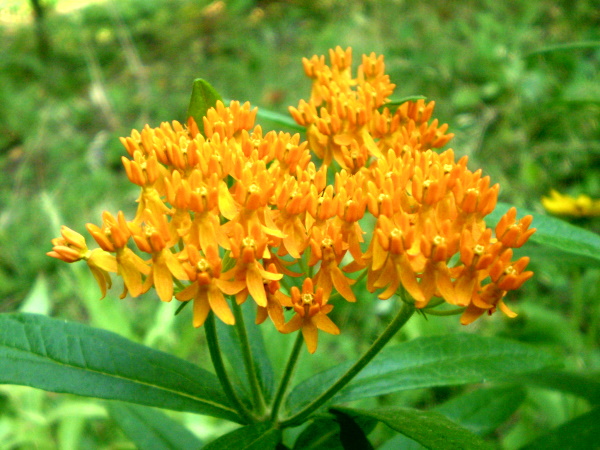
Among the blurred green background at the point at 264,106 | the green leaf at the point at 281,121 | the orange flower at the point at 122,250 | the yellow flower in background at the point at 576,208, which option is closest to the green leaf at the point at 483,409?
the blurred green background at the point at 264,106

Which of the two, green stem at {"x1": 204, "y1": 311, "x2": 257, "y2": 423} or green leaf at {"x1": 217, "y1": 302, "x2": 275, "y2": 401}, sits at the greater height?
green stem at {"x1": 204, "y1": 311, "x2": 257, "y2": 423}

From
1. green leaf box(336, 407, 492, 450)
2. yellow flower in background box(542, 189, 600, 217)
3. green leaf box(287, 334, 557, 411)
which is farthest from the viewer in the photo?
yellow flower in background box(542, 189, 600, 217)

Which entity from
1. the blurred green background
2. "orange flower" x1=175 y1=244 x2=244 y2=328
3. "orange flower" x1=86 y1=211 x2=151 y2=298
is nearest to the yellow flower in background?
the blurred green background

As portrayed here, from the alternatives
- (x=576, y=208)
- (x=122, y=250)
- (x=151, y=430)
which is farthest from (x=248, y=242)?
(x=576, y=208)

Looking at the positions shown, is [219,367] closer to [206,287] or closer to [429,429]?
[206,287]

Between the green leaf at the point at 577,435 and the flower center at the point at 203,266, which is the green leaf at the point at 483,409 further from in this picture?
the flower center at the point at 203,266

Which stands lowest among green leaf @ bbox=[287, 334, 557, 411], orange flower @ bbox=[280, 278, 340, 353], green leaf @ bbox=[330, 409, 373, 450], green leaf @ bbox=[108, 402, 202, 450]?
green leaf @ bbox=[108, 402, 202, 450]

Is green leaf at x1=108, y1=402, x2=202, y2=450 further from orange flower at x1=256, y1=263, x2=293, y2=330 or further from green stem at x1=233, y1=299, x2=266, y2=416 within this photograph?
orange flower at x1=256, y1=263, x2=293, y2=330
